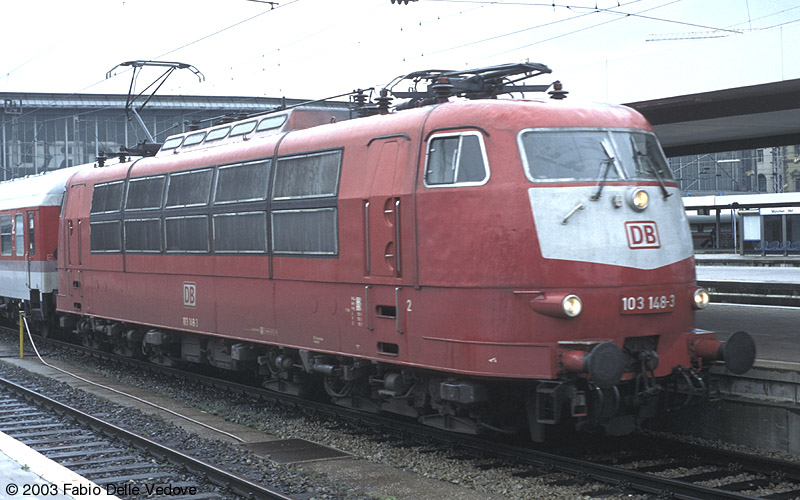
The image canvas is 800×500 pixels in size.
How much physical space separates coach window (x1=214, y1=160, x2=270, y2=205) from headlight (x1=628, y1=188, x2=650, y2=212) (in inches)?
185

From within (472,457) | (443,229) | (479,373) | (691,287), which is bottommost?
(472,457)

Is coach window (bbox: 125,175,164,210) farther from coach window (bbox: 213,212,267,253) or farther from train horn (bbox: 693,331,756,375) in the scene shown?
train horn (bbox: 693,331,756,375)

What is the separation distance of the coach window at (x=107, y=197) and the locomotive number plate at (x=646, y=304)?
967 centimetres

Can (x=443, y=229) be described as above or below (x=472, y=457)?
above

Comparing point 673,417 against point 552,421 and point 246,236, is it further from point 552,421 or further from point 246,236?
point 246,236

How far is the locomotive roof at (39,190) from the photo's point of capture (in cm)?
1977

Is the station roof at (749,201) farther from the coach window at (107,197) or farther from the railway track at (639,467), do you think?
the railway track at (639,467)

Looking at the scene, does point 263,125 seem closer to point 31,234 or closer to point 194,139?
point 194,139

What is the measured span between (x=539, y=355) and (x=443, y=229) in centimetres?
151

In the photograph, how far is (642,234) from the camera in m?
8.88

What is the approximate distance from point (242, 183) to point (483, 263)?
4.59 m

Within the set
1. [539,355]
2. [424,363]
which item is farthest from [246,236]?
[539,355]

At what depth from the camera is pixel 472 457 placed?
958 centimetres

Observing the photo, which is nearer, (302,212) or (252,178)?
(302,212)
